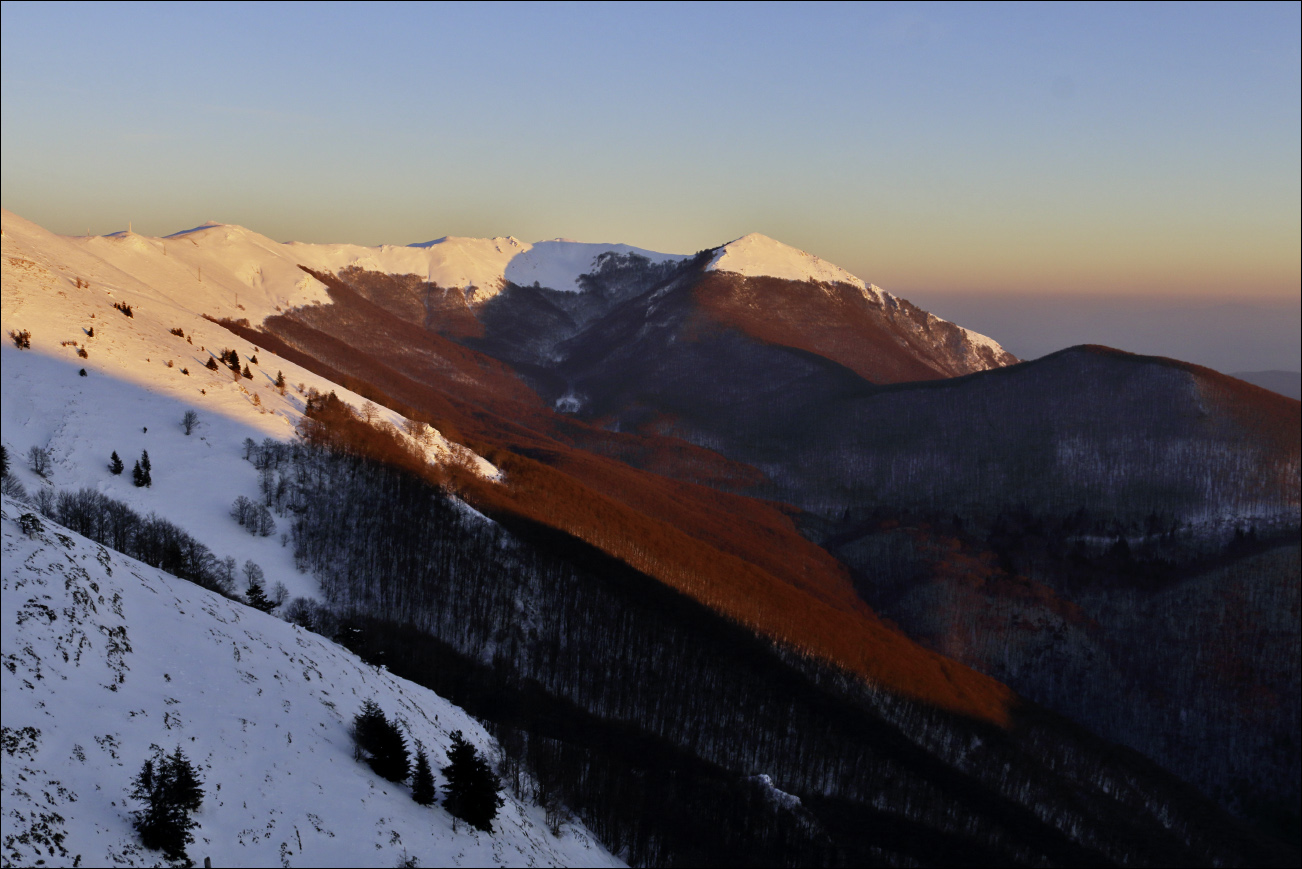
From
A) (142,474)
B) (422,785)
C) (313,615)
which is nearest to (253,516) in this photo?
(142,474)

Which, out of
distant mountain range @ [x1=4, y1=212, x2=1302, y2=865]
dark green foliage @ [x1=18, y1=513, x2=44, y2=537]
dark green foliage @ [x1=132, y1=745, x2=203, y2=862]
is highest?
dark green foliage @ [x1=18, y1=513, x2=44, y2=537]

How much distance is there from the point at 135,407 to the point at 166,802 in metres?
74.7

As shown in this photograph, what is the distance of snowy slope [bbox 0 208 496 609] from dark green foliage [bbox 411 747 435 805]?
48.8m

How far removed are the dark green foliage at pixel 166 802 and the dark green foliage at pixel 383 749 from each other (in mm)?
8793

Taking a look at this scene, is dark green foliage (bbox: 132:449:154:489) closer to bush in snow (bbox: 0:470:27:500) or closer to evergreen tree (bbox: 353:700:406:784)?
bush in snow (bbox: 0:470:27:500)

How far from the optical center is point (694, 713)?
9175 cm

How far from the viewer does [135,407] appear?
307 ft

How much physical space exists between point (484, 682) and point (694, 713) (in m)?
21.3

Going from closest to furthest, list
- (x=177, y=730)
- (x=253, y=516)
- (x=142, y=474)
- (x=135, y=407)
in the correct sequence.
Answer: (x=177, y=730) → (x=142, y=474) → (x=253, y=516) → (x=135, y=407)

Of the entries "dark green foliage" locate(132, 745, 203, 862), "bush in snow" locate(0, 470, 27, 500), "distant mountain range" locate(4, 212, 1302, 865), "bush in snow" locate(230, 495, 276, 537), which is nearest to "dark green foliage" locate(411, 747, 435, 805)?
"dark green foliage" locate(132, 745, 203, 862)

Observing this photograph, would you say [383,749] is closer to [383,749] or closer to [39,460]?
[383,749]

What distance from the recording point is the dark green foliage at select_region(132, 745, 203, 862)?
29.8 meters

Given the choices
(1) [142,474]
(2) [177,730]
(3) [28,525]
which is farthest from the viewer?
(1) [142,474]

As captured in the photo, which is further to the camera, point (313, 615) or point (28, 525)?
point (313, 615)
